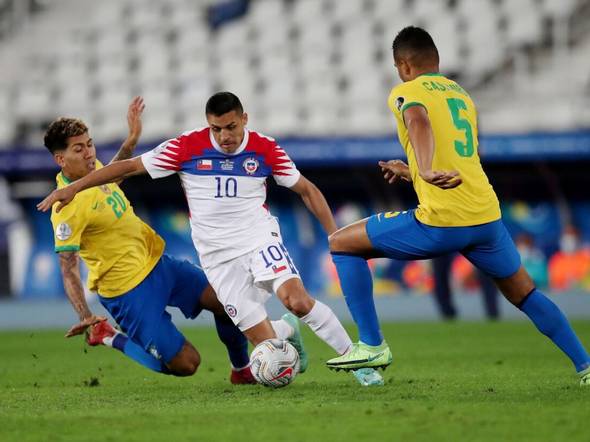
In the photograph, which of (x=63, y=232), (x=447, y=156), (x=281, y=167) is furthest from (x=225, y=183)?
(x=447, y=156)

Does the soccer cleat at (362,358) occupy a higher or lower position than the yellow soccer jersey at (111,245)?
lower

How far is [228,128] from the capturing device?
735cm

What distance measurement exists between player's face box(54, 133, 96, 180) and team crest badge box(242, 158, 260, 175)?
121 centimetres

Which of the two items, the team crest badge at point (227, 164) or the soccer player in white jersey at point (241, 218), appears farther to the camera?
the team crest badge at point (227, 164)

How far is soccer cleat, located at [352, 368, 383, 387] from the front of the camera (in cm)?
748

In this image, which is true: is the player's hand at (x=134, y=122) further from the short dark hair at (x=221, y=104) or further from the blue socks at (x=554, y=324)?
the blue socks at (x=554, y=324)

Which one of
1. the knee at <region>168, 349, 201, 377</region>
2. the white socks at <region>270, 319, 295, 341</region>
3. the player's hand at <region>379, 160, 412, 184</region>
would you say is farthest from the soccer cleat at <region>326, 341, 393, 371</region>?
the knee at <region>168, 349, 201, 377</region>

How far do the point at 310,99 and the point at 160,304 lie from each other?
45.8 ft

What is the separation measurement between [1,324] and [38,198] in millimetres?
5447

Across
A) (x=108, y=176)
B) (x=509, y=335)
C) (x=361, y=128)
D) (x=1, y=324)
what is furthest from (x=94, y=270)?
(x=361, y=128)

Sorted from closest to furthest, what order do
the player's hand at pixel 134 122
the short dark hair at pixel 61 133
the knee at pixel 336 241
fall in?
the knee at pixel 336 241 < the short dark hair at pixel 61 133 < the player's hand at pixel 134 122

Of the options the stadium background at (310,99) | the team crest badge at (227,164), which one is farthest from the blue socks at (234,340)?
the stadium background at (310,99)

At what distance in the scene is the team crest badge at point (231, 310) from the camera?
24.8 feet

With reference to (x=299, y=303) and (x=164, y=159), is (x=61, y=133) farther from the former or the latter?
(x=299, y=303)
